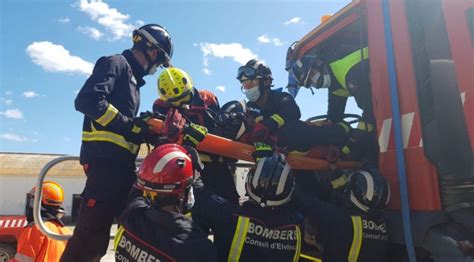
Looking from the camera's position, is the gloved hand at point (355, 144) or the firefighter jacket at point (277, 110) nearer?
the gloved hand at point (355, 144)

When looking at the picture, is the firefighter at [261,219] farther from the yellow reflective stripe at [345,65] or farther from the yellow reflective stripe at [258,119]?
the yellow reflective stripe at [258,119]

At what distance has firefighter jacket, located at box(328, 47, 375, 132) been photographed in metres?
2.86

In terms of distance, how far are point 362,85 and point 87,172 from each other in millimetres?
2141

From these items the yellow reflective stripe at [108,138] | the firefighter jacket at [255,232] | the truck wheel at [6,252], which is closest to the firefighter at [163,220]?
the firefighter jacket at [255,232]

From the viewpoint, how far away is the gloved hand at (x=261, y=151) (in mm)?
3270

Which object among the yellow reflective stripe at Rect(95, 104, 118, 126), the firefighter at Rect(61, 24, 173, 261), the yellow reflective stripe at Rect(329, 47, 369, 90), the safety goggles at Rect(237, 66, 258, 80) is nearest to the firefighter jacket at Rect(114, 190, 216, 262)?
the firefighter at Rect(61, 24, 173, 261)

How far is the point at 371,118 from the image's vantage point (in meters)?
2.85

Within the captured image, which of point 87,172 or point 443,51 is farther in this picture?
point 87,172

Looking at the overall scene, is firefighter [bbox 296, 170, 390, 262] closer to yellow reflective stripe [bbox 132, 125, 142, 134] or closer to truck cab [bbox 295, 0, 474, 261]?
truck cab [bbox 295, 0, 474, 261]

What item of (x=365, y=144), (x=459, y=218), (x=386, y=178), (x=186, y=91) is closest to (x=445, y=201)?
(x=459, y=218)

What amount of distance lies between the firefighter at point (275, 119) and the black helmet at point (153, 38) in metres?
0.86

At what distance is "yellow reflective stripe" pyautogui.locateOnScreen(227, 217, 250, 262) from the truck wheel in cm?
729

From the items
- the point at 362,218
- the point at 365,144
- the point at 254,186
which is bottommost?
the point at 362,218

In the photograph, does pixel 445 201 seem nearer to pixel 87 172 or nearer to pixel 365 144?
pixel 365 144
